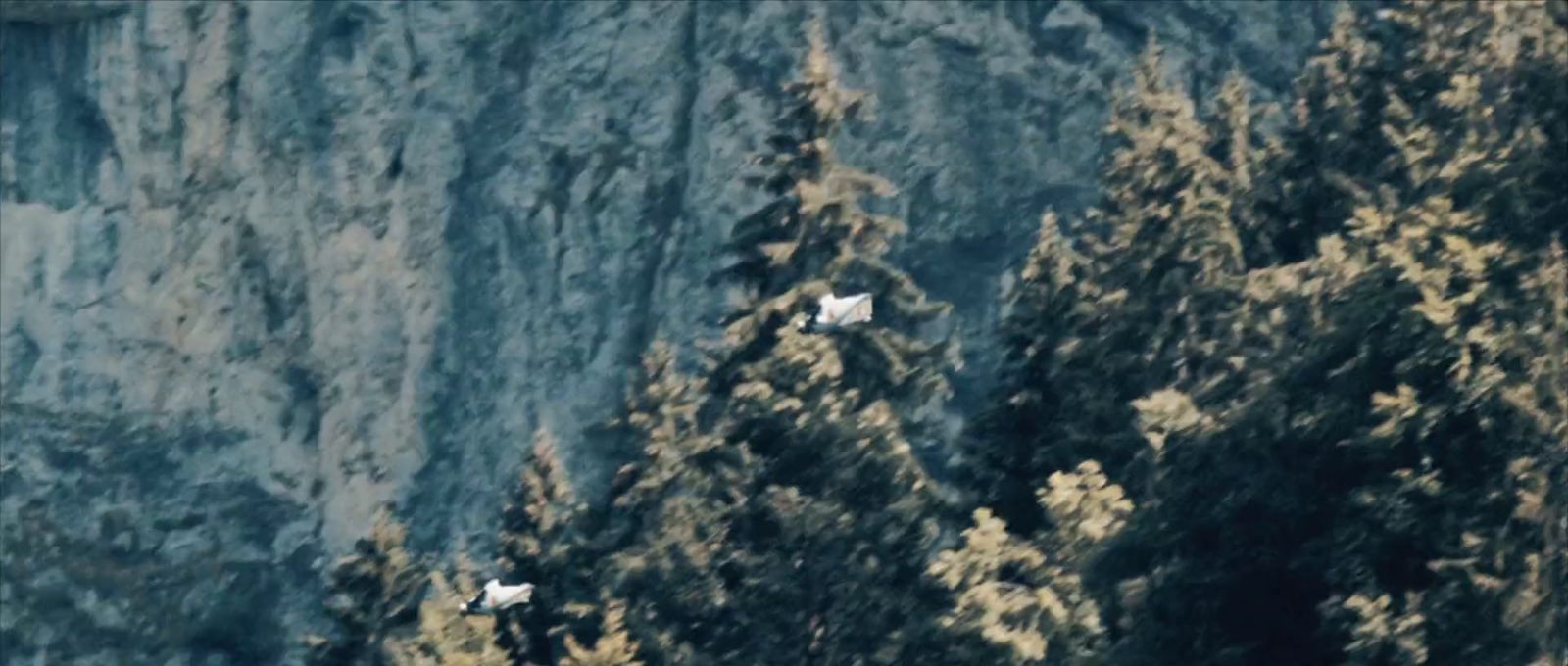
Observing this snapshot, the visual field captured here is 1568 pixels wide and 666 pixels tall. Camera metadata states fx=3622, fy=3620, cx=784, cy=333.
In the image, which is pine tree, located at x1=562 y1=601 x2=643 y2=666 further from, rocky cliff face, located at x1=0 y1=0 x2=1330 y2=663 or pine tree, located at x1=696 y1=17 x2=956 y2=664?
rocky cliff face, located at x1=0 y1=0 x2=1330 y2=663

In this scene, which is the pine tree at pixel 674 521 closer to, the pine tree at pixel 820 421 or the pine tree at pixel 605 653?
the pine tree at pixel 820 421

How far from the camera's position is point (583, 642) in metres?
46.7

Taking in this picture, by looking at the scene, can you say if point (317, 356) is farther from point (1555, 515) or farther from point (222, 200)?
point (1555, 515)

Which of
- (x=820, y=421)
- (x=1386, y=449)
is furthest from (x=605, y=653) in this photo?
(x=1386, y=449)

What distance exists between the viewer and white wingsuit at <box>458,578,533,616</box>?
4659 cm

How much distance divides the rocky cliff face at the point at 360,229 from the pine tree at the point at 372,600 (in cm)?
1318

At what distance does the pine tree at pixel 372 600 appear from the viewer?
1909 inches

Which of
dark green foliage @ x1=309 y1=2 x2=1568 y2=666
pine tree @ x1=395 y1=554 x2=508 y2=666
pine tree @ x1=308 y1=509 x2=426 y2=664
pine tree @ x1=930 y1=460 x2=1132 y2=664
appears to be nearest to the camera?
dark green foliage @ x1=309 y1=2 x2=1568 y2=666

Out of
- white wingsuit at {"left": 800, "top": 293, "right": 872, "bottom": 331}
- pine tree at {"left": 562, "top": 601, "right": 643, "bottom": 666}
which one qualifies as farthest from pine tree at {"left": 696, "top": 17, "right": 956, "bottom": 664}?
pine tree at {"left": 562, "top": 601, "right": 643, "bottom": 666}

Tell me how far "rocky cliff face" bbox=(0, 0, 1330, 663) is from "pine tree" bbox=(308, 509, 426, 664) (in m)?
13.2

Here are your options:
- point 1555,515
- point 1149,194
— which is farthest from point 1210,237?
point 1555,515

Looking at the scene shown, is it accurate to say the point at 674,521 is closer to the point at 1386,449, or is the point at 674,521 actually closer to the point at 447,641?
the point at 447,641

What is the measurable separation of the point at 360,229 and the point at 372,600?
16.6 meters

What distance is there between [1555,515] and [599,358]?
2885 cm
